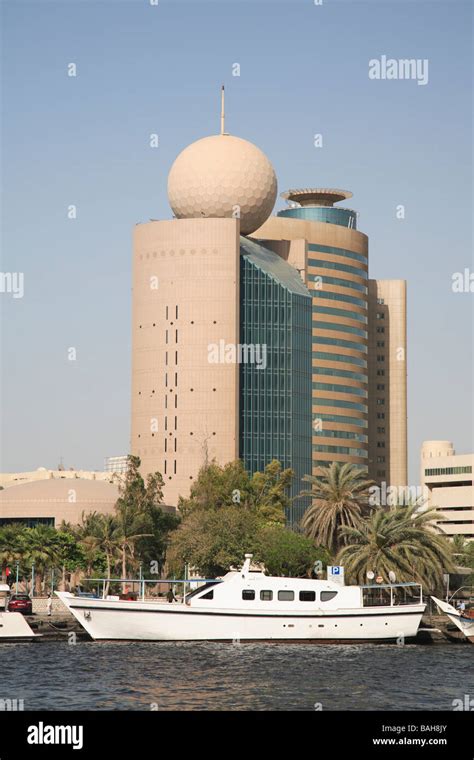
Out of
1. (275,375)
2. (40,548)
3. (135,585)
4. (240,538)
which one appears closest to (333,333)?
(275,375)

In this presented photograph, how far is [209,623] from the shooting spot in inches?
3406

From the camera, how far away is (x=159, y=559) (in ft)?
446

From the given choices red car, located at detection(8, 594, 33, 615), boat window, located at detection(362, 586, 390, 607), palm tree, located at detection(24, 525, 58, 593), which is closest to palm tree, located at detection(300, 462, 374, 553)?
boat window, located at detection(362, 586, 390, 607)

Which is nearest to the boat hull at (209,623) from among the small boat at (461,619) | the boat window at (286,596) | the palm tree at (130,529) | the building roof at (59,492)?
the boat window at (286,596)

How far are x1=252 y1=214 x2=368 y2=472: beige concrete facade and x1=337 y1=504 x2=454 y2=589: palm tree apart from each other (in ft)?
268

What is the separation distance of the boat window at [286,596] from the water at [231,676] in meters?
3.05

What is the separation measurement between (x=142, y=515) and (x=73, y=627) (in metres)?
36.6

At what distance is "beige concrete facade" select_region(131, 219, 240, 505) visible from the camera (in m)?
172

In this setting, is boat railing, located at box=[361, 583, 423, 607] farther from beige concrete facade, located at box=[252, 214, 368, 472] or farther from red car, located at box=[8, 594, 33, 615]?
beige concrete facade, located at box=[252, 214, 368, 472]

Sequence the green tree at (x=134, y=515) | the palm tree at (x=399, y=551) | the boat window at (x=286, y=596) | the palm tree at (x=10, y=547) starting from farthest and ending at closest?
the green tree at (x=134, y=515) → the palm tree at (x=10, y=547) → the palm tree at (x=399, y=551) → the boat window at (x=286, y=596)

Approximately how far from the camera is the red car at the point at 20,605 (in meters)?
98.5

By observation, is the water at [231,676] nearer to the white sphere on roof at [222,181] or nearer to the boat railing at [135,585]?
the boat railing at [135,585]

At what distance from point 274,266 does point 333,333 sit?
46.7 ft
